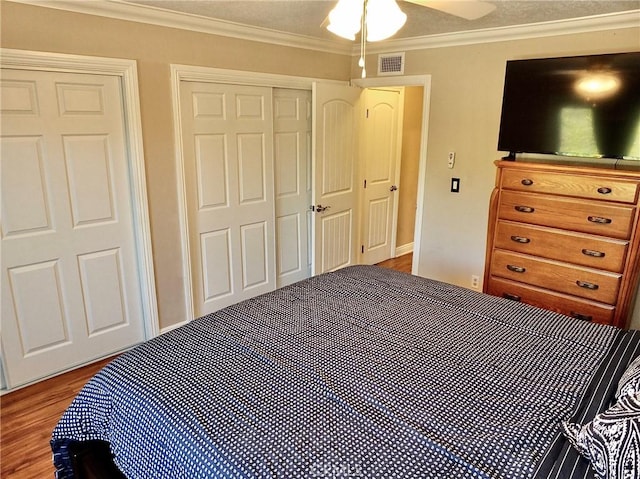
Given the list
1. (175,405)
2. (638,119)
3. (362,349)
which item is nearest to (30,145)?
(175,405)

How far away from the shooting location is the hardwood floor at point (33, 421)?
205 centimetres

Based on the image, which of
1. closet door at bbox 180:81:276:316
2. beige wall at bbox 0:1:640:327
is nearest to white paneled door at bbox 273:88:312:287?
closet door at bbox 180:81:276:316

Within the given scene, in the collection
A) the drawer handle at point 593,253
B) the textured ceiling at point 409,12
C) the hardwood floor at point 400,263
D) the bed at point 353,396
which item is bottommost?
the hardwood floor at point 400,263

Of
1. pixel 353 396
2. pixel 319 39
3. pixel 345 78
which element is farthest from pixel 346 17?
pixel 345 78

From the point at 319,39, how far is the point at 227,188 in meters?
1.48

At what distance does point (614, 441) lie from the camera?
42.7 inches

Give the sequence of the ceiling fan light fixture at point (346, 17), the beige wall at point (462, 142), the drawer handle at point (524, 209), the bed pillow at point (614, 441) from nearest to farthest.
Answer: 1. the bed pillow at point (614, 441)
2. the ceiling fan light fixture at point (346, 17)
3. the drawer handle at point (524, 209)
4. the beige wall at point (462, 142)

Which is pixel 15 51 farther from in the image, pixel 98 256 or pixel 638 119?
pixel 638 119

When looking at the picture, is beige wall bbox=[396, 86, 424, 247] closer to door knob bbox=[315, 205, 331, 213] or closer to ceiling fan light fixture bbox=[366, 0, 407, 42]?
door knob bbox=[315, 205, 331, 213]

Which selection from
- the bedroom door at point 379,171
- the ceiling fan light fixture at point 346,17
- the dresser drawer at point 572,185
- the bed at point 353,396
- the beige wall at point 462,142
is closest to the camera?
the bed at point 353,396

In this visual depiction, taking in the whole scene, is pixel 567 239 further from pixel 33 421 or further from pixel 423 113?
pixel 33 421

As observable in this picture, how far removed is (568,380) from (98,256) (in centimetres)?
267

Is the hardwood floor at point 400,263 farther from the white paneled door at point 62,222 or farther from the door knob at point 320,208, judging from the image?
the white paneled door at point 62,222

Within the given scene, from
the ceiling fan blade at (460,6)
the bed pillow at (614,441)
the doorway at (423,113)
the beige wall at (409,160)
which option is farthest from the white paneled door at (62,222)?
the beige wall at (409,160)
